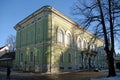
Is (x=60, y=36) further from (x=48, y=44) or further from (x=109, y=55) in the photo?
(x=109, y=55)

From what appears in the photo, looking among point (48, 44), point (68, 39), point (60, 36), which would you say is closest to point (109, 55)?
point (48, 44)

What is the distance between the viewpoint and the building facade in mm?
35969

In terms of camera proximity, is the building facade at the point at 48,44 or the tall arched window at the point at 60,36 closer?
the building facade at the point at 48,44

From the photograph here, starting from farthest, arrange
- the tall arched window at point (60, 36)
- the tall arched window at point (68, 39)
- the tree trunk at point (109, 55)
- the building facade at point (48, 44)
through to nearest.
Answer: the tall arched window at point (68, 39)
the tall arched window at point (60, 36)
the building facade at point (48, 44)
the tree trunk at point (109, 55)

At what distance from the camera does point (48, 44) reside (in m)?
35.8

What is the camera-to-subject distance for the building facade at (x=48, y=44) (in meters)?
36.0

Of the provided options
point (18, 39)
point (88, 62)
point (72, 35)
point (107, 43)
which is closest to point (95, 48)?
point (88, 62)

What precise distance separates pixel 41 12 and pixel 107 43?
1936 centimetres

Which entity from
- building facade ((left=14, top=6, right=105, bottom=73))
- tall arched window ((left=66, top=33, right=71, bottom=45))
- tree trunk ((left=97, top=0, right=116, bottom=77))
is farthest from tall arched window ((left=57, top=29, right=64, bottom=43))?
tree trunk ((left=97, top=0, right=116, bottom=77))

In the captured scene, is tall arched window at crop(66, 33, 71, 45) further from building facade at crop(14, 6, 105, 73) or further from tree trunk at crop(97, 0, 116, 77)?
tree trunk at crop(97, 0, 116, 77)

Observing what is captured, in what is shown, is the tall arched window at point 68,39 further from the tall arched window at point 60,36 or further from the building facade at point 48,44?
the tall arched window at point 60,36

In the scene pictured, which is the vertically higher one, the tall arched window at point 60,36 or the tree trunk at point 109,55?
the tall arched window at point 60,36

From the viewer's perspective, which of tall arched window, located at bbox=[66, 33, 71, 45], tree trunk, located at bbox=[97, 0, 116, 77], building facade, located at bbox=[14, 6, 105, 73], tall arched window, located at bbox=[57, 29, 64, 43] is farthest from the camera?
tall arched window, located at bbox=[66, 33, 71, 45]

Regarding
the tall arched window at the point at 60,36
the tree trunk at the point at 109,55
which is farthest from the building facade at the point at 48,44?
the tree trunk at the point at 109,55
